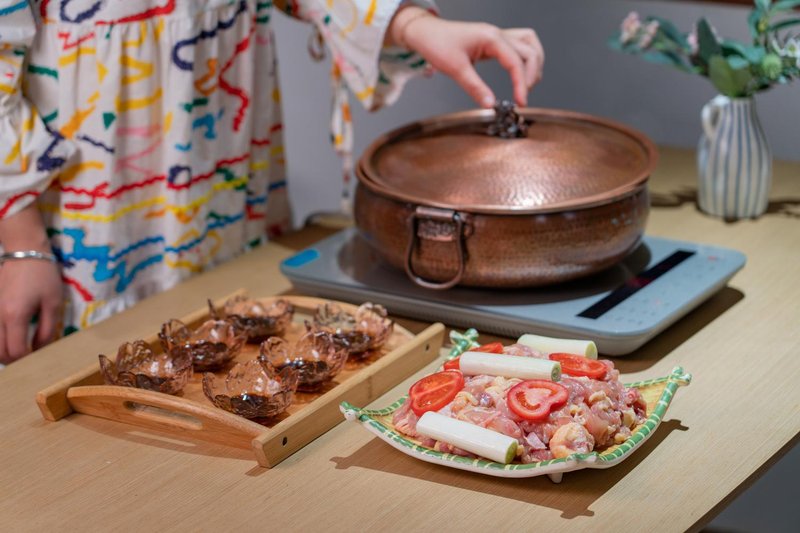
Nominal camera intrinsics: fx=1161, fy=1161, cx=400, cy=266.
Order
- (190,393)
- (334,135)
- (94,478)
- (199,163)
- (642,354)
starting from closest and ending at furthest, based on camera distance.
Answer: (94,478) < (190,393) < (642,354) < (199,163) < (334,135)

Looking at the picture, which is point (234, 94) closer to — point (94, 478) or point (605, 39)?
point (94, 478)

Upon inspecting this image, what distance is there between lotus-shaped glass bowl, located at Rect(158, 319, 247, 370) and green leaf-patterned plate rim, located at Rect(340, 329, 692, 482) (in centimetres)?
20

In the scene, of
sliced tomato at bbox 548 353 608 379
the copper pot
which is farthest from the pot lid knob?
sliced tomato at bbox 548 353 608 379

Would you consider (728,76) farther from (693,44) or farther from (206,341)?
(206,341)

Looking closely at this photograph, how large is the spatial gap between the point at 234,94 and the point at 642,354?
69 cm

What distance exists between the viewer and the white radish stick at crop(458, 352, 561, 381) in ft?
3.67

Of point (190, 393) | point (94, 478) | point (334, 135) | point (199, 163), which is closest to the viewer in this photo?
point (94, 478)

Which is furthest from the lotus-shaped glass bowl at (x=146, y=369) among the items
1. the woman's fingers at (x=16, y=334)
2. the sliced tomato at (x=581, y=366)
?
the sliced tomato at (x=581, y=366)

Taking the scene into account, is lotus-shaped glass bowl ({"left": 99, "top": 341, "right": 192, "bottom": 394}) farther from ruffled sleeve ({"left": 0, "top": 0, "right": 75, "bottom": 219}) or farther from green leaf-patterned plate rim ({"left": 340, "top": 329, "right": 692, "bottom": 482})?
ruffled sleeve ({"left": 0, "top": 0, "right": 75, "bottom": 219})

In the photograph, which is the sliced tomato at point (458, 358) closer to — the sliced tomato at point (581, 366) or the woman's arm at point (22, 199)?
the sliced tomato at point (581, 366)

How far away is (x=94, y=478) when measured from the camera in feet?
3.64

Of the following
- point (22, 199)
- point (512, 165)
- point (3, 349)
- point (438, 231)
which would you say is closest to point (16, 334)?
point (3, 349)

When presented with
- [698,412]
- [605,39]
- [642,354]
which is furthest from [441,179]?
[605,39]

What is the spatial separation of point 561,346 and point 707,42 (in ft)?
2.50
